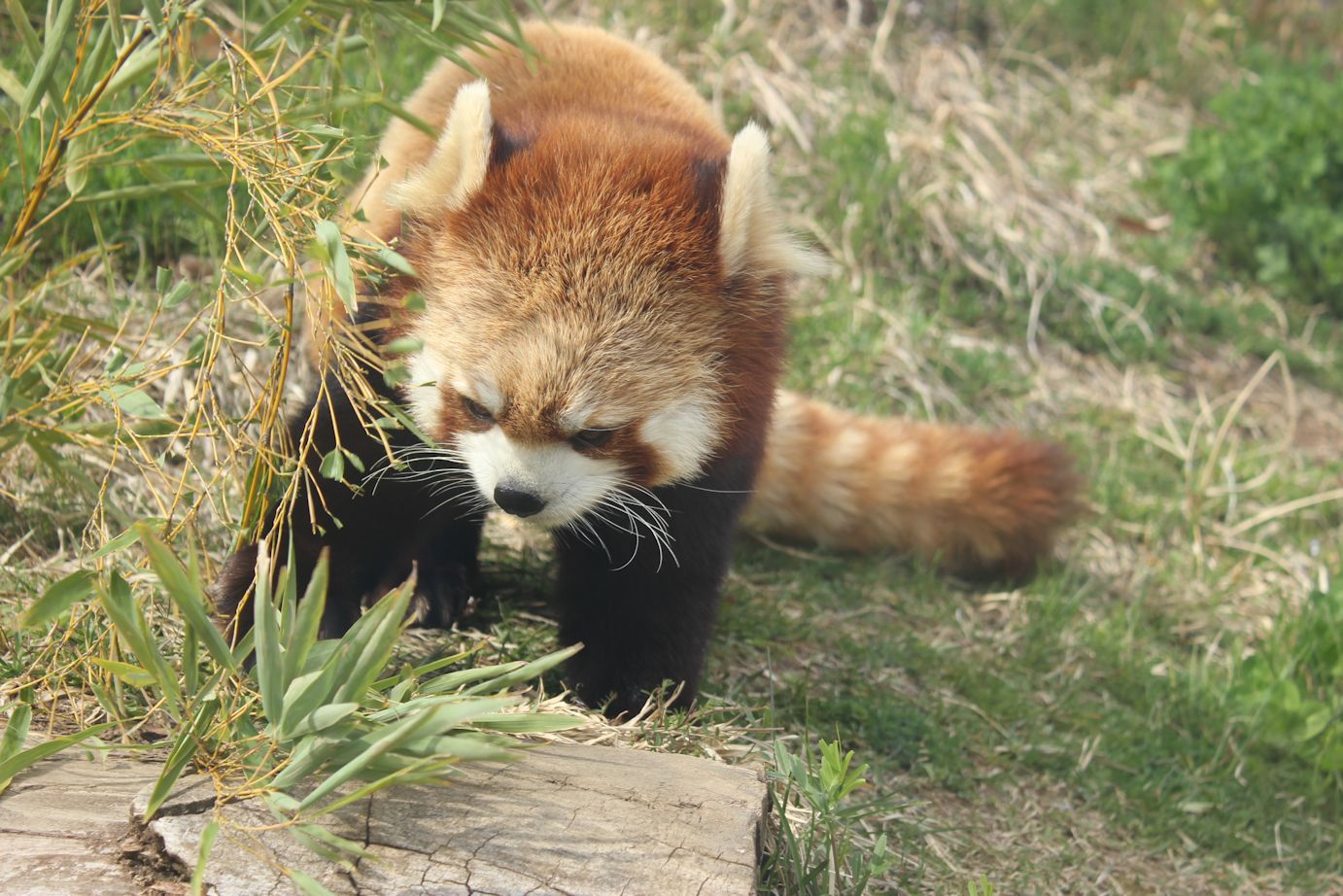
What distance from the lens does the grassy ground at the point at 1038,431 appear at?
3.44 meters

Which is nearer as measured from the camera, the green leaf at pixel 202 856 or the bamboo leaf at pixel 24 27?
the green leaf at pixel 202 856

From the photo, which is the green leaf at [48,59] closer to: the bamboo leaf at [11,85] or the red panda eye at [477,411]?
the bamboo leaf at [11,85]

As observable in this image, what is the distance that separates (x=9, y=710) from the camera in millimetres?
2346

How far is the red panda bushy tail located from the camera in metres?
4.46

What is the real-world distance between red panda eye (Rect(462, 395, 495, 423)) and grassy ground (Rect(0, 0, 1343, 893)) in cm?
42

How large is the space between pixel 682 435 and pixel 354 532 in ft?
2.80

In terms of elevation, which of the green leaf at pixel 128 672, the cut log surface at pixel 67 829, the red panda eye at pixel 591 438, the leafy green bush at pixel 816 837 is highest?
the red panda eye at pixel 591 438

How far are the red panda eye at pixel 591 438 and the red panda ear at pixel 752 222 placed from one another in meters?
0.46

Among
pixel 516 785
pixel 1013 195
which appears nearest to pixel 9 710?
pixel 516 785

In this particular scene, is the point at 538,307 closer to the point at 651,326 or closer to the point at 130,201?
the point at 651,326

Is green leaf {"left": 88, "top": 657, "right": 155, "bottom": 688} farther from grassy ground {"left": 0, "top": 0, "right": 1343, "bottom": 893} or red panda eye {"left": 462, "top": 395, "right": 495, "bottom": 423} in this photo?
red panda eye {"left": 462, "top": 395, "right": 495, "bottom": 423}

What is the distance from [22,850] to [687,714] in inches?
55.8

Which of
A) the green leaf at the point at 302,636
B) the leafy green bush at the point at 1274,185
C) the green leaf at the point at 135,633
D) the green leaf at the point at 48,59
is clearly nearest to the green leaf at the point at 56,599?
the green leaf at the point at 135,633

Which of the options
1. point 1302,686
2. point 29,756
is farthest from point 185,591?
point 1302,686
